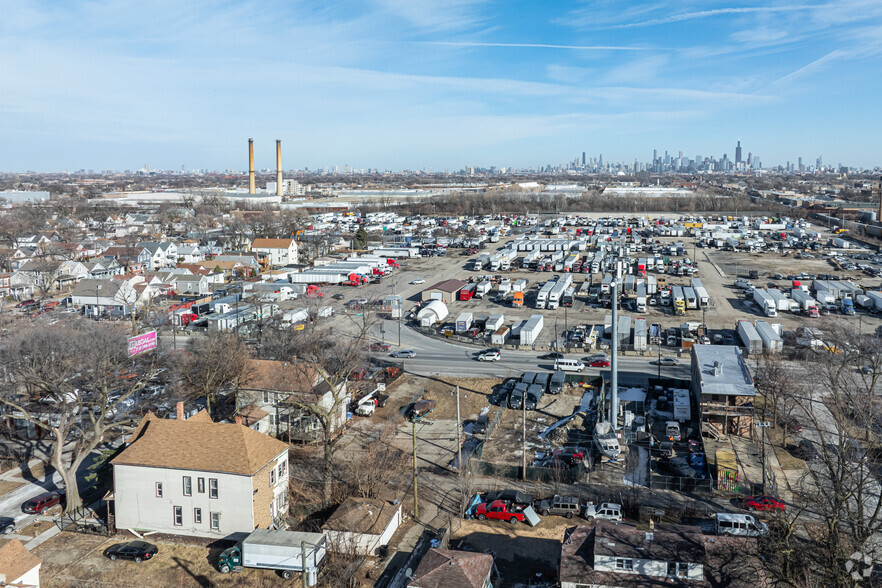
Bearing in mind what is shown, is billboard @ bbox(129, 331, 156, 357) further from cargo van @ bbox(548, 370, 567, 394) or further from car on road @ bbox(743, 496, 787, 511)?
car on road @ bbox(743, 496, 787, 511)

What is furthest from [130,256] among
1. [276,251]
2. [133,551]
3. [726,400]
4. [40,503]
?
[726,400]

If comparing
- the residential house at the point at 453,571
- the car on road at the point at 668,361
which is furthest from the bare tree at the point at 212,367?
the car on road at the point at 668,361

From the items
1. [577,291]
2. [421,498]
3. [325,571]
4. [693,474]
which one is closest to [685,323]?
[577,291]

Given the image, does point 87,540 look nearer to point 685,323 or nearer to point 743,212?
point 685,323

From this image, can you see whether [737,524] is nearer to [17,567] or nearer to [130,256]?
[17,567]

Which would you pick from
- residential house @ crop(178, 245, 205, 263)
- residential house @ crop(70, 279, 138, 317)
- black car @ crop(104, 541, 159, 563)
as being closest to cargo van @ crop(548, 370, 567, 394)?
black car @ crop(104, 541, 159, 563)

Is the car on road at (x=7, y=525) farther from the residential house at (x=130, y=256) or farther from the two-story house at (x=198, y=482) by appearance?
the residential house at (x=130, y=256)
